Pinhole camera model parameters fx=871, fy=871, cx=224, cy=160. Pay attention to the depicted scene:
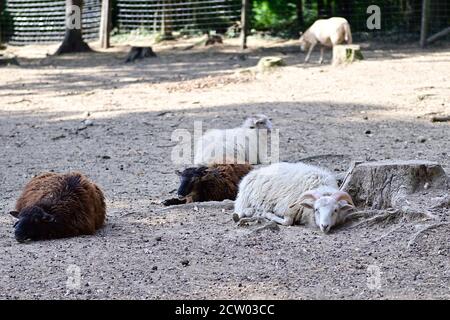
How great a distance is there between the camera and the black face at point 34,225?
21.7ft

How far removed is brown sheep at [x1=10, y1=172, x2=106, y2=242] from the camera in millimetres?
6656

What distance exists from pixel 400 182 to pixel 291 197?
874mm

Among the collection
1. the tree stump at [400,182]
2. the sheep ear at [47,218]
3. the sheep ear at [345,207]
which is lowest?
the sheep ear at [47,218]

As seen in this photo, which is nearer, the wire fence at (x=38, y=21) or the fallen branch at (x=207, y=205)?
the fallen branch at (x=207, y=205)

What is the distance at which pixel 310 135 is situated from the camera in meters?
10.8

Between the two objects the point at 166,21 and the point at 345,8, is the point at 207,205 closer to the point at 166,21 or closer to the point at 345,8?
the point at 345,8

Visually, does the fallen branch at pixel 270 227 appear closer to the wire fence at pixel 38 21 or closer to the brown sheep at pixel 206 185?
the brown sheep at pixel 206 185

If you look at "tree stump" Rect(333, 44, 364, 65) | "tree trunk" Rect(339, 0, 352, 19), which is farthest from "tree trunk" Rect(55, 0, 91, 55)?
"tree stump" Rect(333, 44, 364, 65)

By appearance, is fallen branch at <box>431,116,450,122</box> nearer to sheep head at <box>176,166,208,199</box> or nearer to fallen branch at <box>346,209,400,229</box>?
sheep head at <box>176,166,208,199</box>

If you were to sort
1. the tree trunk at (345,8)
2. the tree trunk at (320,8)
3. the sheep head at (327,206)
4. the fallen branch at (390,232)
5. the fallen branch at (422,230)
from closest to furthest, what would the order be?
1. the fallen branch at (422,230)
2. the fallen branch at (390,232)
3. the sheep head at (327,206)
4. the tree trunk at (345,8)
5. the tree trunk at (320,8)

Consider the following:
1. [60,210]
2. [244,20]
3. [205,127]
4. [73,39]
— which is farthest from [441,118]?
[73,39]

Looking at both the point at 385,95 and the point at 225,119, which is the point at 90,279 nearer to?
the point at 225,119

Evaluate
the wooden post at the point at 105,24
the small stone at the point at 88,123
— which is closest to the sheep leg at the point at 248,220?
the small stone at the point at 88,123

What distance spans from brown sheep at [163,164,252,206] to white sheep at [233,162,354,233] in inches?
21.4
